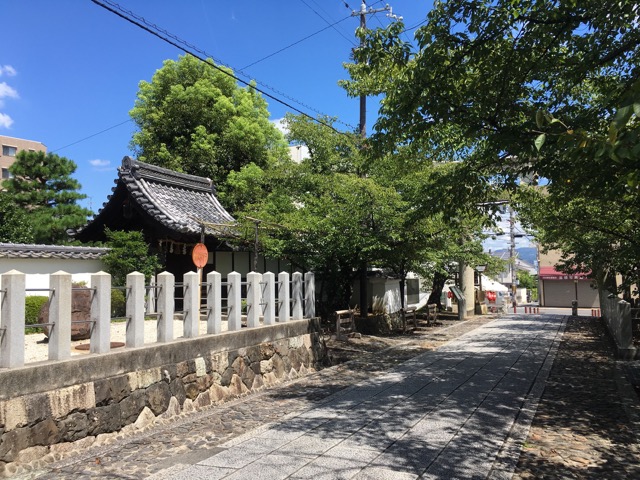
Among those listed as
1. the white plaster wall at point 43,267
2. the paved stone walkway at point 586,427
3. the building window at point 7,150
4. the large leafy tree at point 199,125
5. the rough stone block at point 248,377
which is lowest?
the paved stone walkway at point 586,427

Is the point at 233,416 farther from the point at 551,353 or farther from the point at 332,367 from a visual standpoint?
the point at 551,353

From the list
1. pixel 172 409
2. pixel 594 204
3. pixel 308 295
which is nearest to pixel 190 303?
pixel 172 409

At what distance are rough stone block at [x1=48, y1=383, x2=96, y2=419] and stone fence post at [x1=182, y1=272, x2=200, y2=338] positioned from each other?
2.11m

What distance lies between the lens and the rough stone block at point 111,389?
618 centimetres

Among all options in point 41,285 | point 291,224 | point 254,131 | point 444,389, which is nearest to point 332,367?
point 444,389

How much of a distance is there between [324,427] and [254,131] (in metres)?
19.2

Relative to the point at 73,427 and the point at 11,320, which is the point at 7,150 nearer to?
the point at 11,320

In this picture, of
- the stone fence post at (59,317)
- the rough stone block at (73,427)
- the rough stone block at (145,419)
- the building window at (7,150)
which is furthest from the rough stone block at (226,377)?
the building window at (7,150)

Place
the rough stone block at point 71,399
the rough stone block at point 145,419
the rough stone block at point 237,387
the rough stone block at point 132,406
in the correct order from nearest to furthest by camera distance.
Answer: the rough stone block at point 71,399, the rough stone block at point 132,406, the rough stone block at point 145,419, the rough stone block at point 237,387

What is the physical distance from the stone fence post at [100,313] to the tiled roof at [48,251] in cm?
750

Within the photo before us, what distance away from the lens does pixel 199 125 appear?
79.3 feet

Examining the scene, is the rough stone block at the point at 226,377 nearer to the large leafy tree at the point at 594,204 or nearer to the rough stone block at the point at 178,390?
the rough stone block at the point at 178,390

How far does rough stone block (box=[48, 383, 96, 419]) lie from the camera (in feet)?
18.4

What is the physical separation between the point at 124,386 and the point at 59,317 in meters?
1.34
